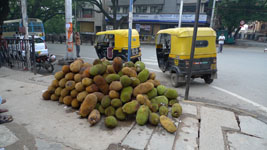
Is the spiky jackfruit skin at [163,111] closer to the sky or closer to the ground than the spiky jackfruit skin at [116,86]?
closer to the ground

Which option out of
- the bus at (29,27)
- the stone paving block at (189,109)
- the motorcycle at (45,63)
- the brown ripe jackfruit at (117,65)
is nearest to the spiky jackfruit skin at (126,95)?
the brown ripe jackfruit at (117,65)

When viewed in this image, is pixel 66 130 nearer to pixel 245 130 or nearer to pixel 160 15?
pixel 245 130

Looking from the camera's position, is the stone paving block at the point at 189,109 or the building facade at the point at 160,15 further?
the building facade at the point at 160,15

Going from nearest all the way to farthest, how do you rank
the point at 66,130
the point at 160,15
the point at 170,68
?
the point at 66,130 < the point at 170,68 < the point at 160,15

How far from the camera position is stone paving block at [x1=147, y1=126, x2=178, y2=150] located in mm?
2857

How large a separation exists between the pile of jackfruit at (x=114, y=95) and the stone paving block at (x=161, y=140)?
Result: 109 mm

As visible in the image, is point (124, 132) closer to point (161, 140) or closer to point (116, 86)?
point (161, 140)

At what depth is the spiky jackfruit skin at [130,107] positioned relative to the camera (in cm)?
Result: 340

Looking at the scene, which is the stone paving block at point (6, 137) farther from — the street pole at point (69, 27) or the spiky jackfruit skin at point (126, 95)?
the street pole at point (69, 27)

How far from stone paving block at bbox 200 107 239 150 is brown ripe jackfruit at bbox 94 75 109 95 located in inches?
83.1

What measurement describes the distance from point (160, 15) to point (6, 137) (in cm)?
2828

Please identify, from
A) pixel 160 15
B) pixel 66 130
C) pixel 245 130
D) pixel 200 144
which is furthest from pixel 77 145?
A: pixel 160 15

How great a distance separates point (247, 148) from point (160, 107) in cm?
165

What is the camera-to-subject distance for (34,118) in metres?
3.65
